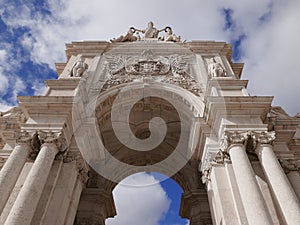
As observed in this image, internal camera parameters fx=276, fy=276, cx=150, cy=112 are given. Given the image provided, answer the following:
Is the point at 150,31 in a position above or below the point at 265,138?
above

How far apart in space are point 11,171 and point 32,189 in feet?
3.74

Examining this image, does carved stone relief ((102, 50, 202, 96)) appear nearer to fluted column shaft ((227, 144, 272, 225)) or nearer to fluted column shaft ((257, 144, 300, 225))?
fluted column shaft ((227, 144, 272, 225))

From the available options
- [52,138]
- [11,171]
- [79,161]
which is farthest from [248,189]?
[11,171]

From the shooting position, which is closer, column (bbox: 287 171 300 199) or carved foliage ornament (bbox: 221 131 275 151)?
carved foliage ornament (bbox: 221 131 275 151)

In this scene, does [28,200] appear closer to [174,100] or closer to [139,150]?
[174,100]

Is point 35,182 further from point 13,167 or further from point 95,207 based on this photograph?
point 95,207

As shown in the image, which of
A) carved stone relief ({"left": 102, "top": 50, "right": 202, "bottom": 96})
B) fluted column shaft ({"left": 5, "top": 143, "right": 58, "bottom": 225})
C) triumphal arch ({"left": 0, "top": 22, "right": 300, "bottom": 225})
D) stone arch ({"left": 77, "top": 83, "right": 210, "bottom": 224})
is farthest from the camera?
carved stone relief ({"left": 102, "top": 50, "right": 202, "bottom": 96})

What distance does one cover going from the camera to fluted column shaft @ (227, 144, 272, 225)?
299 inches

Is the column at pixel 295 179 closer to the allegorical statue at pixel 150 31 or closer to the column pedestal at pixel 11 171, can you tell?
the column pedestal at pixel 11 171

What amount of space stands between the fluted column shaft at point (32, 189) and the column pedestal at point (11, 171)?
0.47 meters

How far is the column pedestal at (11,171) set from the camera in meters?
8.46

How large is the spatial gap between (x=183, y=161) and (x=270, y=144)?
6.49 meters

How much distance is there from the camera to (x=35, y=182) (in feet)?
28.4

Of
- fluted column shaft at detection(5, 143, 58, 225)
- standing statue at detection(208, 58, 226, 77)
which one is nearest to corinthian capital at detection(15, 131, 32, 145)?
fluted column shaft at detection(5, 143, 58, 225)
